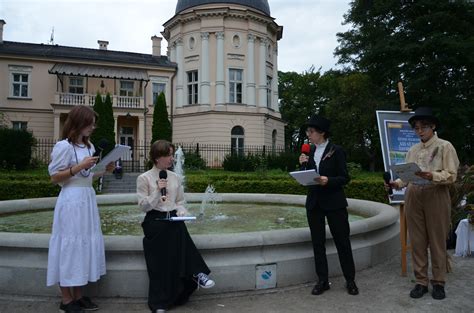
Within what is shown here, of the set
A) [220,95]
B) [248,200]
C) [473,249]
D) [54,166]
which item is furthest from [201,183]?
[220,95]

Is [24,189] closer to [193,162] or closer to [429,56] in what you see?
[193,162]

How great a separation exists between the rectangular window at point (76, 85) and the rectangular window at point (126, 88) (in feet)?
11.4

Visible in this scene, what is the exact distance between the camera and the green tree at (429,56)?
81.7ft

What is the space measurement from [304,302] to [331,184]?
1393 mm

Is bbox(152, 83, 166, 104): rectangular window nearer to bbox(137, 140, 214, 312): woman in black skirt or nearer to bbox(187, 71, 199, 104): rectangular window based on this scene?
bbox(187, 71, 199, 104): rectangular window

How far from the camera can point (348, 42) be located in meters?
33.7

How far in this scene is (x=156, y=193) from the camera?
4039mm

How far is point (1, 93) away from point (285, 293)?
35365 mm

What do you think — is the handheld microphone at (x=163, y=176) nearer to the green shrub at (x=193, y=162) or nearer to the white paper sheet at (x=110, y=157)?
the white paper sheet at (x=110, y=157)

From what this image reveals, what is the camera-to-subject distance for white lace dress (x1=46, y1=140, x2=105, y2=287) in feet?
12.6

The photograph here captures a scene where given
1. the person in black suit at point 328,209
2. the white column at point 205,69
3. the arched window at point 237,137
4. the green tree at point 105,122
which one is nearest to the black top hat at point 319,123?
the person in black suit at point 328,209

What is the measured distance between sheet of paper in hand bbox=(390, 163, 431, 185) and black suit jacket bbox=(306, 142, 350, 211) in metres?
0.57

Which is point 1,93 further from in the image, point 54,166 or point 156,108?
point 54,166

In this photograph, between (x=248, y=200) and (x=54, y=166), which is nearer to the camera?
(x=54, y=166)
